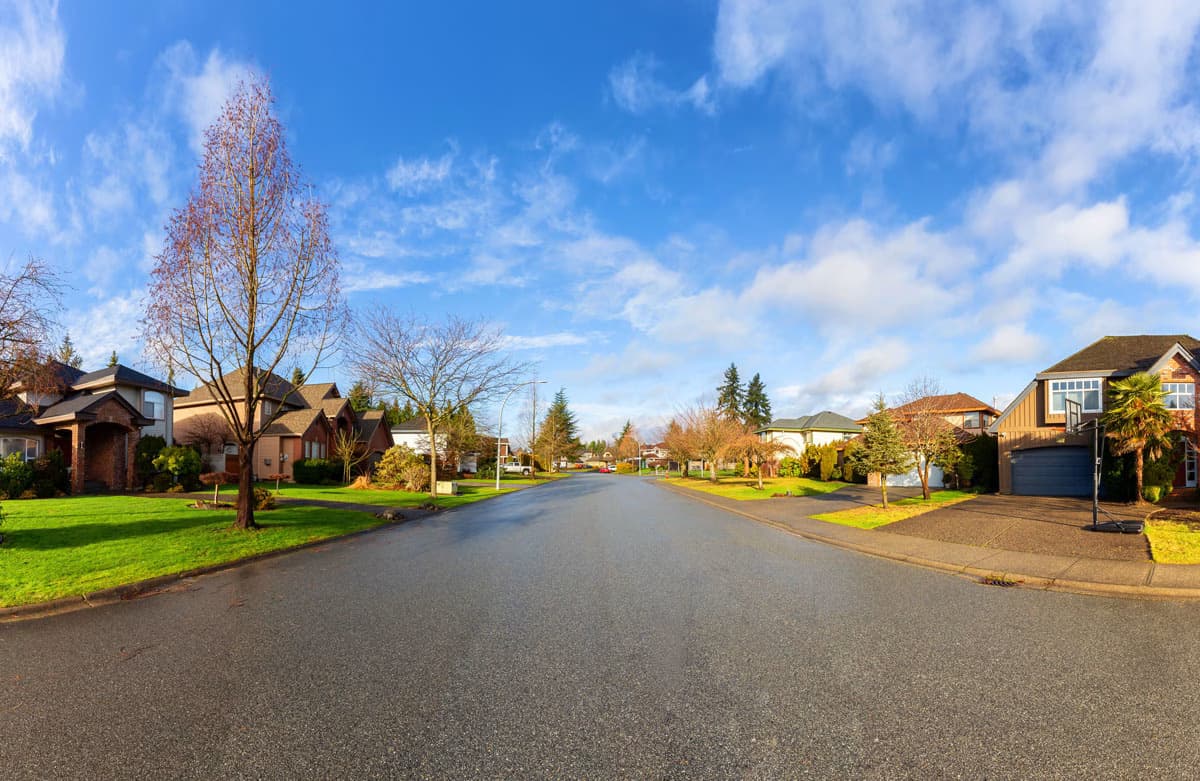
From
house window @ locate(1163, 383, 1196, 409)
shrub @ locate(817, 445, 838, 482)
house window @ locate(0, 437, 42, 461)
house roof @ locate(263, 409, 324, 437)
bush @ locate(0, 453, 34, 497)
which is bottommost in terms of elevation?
shrub @ locate(817, 445, 838, 482)

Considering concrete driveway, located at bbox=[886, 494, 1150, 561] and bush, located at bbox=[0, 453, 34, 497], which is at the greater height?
A: bush, located at bbox=[0, 453, 34, 497]

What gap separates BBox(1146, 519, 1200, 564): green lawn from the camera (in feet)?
32.7

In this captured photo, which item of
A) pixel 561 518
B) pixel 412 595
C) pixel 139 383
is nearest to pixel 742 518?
pixel 561 518

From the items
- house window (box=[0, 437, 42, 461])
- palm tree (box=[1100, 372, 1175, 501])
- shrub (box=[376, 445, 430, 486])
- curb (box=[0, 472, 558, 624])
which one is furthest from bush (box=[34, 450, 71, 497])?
palm tree (box=[1100, 372, 1175, 501])

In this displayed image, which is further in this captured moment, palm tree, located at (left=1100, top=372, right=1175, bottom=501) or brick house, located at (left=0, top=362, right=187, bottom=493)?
brick house, located at (left=0, top=362, right=187, bottom=493)

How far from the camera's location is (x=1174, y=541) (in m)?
11.3

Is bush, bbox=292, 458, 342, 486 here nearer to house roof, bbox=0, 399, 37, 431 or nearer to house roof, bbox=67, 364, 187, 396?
house roof, bbox=67, 364, 187, 396

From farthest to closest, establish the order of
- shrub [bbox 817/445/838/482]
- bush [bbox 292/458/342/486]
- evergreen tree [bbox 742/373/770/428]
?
1. evergreen tree [bbox 742/373/770/428]
2. shrub [bbox 817/445/838/482]
3. bush [bbox 292/458/342/486]

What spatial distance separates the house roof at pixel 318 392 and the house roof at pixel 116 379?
12.4 metres

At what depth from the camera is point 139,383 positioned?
97.8ft

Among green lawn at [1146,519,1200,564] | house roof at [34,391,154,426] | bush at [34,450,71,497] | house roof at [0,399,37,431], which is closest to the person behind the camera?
green lawn at [1146,519,1200,564]

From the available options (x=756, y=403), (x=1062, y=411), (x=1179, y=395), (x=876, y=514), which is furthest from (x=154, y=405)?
(x=756, y=403)

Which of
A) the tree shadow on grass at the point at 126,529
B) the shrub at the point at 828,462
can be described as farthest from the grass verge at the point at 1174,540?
the shrub at the point at 828,462

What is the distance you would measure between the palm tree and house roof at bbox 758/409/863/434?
39823 millimetres
